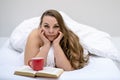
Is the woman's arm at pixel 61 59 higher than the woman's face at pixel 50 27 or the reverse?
the reverse

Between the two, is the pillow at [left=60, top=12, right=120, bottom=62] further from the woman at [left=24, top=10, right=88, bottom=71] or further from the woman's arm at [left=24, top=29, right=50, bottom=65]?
the woman's arm at [left=24, top=29, right=50, bottom=65]

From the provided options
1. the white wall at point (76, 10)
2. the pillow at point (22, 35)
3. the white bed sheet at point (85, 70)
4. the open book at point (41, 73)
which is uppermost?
the white wall at point (76, 10)

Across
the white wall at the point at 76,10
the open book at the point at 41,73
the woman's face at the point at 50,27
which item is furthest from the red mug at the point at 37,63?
the white wall at the point at 76,10

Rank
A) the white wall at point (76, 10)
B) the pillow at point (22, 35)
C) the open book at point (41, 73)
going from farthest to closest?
the white wall at point (76, 10) → the pillow at point (22, 35) → the open book at point (41, 73)

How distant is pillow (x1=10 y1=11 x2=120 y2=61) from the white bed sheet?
80mm

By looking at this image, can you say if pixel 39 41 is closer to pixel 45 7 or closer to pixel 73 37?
pixel 73 37

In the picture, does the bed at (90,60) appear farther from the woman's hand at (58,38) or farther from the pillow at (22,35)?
the woman's hand at (58,38)

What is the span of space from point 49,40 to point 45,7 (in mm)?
960

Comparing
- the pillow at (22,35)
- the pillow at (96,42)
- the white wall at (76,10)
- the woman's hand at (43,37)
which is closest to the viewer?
the woman's hand at (43,37)

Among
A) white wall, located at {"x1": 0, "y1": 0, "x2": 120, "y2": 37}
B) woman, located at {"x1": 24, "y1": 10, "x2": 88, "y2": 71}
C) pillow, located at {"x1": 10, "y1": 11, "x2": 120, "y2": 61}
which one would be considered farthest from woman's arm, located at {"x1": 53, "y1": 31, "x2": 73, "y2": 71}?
white wall, located at {"x1": 0, "y1": 0, "x2": 120, "y2": 37}

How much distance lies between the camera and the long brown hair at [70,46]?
1712 mm

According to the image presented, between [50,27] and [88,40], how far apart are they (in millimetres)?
457

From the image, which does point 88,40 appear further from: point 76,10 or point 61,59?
point 76,10

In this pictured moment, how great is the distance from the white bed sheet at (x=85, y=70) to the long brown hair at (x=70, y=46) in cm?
7
